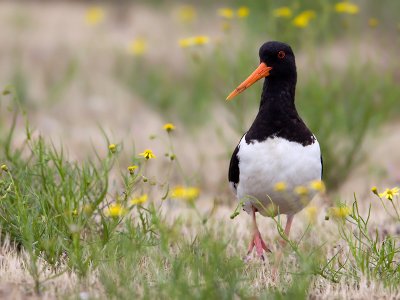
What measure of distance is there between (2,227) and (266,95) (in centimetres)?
181

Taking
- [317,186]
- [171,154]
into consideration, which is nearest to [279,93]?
[171,154]

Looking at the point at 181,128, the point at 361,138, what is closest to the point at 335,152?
the point at 361,138

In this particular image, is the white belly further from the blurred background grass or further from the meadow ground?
the blurred background grass

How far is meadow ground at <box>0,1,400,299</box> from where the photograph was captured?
4.40 m

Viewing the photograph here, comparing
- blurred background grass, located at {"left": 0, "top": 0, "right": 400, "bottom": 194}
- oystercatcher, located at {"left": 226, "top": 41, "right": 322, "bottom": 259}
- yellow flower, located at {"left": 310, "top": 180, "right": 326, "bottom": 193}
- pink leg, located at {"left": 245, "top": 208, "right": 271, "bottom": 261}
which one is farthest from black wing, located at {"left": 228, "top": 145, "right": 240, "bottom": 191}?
blurred background grass, located at {"left": 0, "top": 0, "right": 400, "bottom": 194}

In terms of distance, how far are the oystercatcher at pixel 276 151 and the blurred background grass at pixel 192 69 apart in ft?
4.47

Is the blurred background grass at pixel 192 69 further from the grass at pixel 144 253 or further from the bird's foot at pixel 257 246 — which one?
the grass at pixel 144 253

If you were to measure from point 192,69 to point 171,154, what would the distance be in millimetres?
6200

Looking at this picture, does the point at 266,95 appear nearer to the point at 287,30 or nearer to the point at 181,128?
the point at 287,30

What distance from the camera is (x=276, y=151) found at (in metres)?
4.98

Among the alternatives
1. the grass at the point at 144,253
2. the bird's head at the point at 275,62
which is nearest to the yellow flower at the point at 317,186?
the grass at the point at 144,253

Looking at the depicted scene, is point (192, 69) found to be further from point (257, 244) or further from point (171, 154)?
point (257, 244)

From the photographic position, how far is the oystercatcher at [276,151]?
4969 mm

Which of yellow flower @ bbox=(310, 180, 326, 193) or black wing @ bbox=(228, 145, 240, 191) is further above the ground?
black wing @ bbox=(228, 145, 240, 191)
